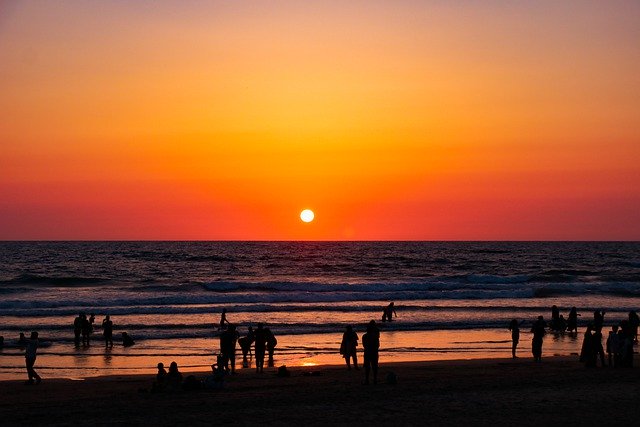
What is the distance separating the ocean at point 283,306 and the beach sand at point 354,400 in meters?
4.81

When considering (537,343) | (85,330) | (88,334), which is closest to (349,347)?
(537,343)

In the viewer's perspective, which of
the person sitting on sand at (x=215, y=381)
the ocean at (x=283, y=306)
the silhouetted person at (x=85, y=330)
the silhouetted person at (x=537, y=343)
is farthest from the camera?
the silhouetted person at (x=85, y=330)

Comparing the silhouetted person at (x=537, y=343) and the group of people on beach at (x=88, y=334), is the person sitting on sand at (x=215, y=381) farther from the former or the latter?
the group of people on beach at (x=88, y=334)

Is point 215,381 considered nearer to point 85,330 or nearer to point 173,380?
point 173,380

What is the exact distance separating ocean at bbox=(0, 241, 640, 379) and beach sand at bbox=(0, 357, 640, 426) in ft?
15.8

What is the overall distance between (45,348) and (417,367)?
15.1m

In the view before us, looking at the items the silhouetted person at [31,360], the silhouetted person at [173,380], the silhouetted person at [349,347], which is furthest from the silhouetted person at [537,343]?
the silhouetted person at [31,360]

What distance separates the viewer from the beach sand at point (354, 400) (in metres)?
14.9

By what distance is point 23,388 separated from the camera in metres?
20.0

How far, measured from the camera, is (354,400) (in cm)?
1673

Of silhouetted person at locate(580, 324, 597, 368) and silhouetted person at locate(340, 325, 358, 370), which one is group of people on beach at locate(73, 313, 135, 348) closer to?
silhouetted person at locate(340, 325, 358, 370)

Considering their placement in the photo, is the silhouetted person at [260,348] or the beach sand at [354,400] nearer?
the beach sand at [354,400]

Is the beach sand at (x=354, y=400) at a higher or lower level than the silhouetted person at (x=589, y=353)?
lower

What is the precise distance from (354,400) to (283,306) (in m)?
31.1
